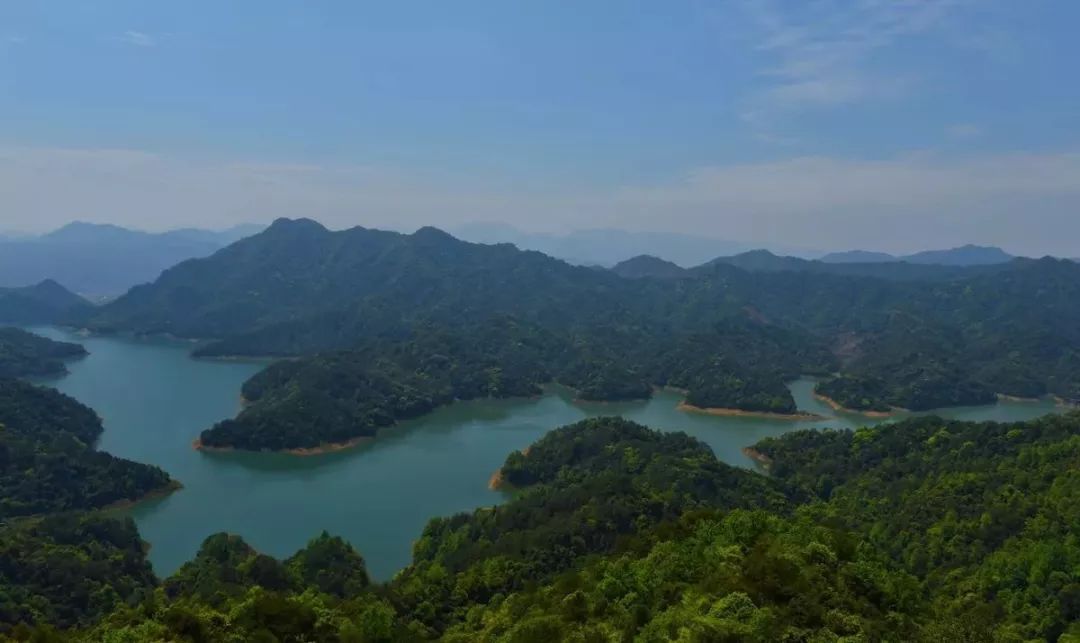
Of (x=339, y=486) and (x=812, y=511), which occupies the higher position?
(x=812, y=511)

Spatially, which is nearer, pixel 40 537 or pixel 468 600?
pixel 468 600

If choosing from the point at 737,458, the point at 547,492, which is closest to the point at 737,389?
the point at 737,458

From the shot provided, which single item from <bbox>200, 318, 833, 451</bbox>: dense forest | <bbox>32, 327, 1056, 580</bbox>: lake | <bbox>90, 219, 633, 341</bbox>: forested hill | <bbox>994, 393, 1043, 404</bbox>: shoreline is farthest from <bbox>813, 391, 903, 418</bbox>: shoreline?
<bbox>90, 219, 633, 341</bbox>: forested hill

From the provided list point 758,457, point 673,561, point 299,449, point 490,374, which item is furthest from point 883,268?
point 673,561

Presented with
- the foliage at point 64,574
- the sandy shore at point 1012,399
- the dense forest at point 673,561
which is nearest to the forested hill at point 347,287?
the sandy shore at point 1012,399

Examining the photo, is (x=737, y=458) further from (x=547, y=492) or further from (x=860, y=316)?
(x=860, y=316)

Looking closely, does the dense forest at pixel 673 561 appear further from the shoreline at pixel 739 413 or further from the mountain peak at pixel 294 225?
the mountain peak at pixel 294 225
